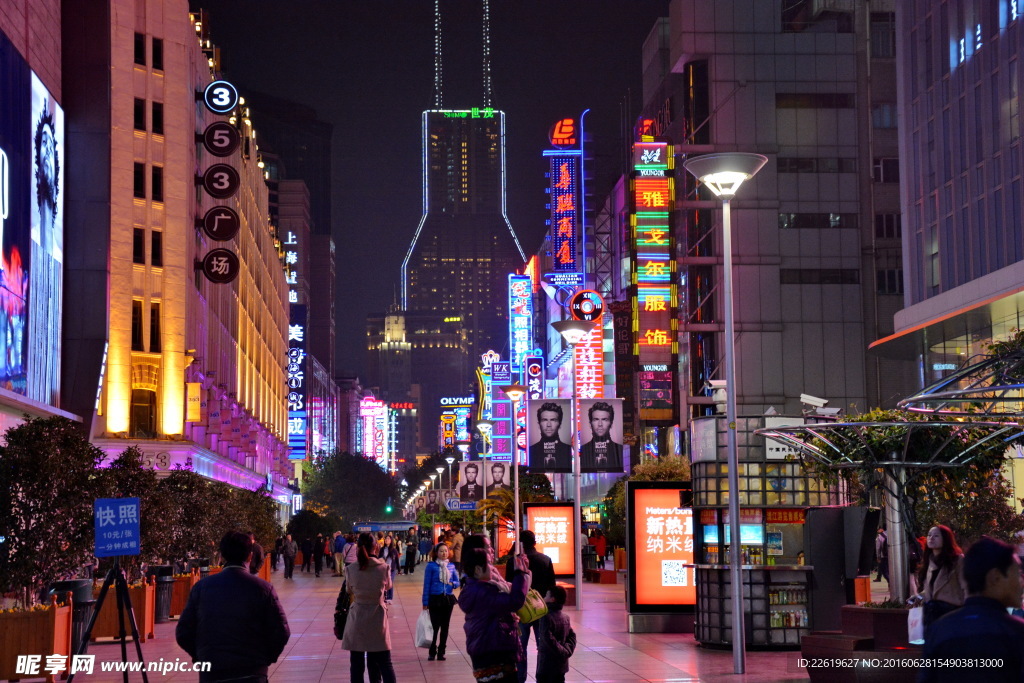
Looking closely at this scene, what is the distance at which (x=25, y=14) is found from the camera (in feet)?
131

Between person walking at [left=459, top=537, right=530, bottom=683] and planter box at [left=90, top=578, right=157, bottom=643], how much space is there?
43.5 feet

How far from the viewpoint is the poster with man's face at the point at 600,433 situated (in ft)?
109

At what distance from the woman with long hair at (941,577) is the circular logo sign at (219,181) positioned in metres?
46.0

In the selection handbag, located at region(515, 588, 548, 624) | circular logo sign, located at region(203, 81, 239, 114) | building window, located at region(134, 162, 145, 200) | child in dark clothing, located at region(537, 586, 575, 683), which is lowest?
child in dark clothing, located at region(537, 586, 575, 683)

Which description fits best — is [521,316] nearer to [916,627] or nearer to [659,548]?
[659,548]

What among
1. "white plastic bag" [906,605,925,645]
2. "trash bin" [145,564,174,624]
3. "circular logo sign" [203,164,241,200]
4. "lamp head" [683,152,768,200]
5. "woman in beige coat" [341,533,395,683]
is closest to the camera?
"white plastic bag" [906,605,925,645]

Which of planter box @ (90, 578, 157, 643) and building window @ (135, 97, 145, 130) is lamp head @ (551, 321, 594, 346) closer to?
planter box @ (90, 578, 157, 643)

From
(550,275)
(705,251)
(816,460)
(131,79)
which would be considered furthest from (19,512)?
(550,275)

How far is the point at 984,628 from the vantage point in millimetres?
5508

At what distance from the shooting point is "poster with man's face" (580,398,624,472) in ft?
109

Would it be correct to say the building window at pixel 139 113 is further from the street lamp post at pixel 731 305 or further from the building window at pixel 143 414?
the street lamp post at pixel 731 305

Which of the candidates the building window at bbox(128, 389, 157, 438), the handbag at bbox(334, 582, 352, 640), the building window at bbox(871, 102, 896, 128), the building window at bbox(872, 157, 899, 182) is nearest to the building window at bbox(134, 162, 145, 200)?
the building window at bbox(128, 389, 157, 438)

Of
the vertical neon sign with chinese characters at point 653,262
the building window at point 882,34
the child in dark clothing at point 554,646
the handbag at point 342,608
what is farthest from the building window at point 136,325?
the child in dark clothing at point 554,646

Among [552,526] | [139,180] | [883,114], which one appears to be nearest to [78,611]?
[552,526]
